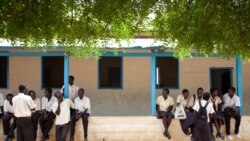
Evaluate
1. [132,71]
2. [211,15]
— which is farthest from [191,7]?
[132,71]

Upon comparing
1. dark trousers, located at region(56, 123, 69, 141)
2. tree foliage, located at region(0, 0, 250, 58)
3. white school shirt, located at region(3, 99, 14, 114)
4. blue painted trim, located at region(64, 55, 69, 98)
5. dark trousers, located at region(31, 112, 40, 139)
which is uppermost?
tree foliage, located at region(0, 0, 250, 58)

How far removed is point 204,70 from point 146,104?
7.14 ft

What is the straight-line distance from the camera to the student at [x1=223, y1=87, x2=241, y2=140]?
12961 millimetres

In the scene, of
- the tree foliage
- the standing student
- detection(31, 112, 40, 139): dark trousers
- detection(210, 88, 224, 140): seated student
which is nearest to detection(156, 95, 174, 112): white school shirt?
detection(210, 88, 224, 140): seated student

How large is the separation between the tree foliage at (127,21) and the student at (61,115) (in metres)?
4.72

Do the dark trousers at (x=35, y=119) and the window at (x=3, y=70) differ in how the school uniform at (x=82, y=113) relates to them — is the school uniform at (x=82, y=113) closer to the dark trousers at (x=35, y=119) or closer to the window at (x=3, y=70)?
the dark trousers at (x=35, y=119)

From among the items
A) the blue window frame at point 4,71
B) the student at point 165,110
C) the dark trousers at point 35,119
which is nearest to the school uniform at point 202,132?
the student at point 165,110

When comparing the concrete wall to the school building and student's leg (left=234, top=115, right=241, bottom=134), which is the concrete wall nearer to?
the school building

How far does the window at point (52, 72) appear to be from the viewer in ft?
51.9

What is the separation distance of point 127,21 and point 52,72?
895cm

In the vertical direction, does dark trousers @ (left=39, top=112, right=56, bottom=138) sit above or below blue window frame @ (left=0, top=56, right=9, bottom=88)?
below

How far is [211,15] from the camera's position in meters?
7.07

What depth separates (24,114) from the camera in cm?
1129

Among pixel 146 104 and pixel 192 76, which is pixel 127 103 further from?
pixel 192 76
